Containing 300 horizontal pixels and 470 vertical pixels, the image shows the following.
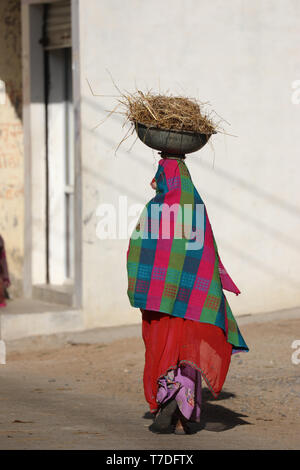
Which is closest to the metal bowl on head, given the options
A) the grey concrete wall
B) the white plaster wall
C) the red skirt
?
the red skirt

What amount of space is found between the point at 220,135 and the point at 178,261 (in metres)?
4.87

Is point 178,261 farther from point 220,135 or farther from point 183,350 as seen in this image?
point 220,135

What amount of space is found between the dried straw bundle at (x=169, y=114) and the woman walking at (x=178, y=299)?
0.28 m

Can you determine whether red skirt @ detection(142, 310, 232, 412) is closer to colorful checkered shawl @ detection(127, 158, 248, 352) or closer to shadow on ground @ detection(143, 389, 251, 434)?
colorful checkered shawl @ detection(127, 158, 248, 352)

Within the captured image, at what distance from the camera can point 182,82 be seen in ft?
34.9

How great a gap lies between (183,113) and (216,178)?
14.6 feet

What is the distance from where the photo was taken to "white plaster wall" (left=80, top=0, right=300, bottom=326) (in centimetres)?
1055

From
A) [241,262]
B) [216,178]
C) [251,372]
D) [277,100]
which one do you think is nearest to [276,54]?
[277,100]

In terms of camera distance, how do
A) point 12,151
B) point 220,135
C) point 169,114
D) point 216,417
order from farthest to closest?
1. point 12,151
2. point 220,135
3. point 216,417
4. point 169,114

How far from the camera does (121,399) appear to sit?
7.68m

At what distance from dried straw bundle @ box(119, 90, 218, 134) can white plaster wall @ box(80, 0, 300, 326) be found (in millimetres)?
4156

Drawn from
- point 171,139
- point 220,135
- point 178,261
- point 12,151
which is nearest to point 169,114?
point 171,139

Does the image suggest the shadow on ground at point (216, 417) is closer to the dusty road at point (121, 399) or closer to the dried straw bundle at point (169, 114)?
the dusty road at point (121, 399)

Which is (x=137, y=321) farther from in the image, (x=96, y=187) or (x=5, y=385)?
(x=5, y=385)
